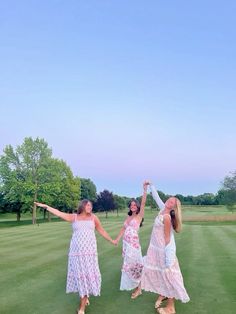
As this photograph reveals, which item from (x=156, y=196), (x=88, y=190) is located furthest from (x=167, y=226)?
(x=88, y=190)

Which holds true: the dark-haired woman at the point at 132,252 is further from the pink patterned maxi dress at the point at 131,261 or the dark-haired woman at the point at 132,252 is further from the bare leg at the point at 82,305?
the bare leg at the point at 82,305

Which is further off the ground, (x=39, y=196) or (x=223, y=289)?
(x=39, y=196)

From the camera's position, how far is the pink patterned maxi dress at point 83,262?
8391mm

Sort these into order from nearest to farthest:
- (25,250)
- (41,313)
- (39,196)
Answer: (41,313) → (25,250) → (39,196)

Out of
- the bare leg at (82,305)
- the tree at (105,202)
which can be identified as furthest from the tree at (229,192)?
the bare leg at (82,305)

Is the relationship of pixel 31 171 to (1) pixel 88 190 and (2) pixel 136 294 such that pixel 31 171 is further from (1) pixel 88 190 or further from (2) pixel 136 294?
(2) pixel 136 294

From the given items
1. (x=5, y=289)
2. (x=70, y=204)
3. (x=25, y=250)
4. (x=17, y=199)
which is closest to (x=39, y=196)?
(x=17, y=199)

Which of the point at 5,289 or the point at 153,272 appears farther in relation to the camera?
the point at 5,289

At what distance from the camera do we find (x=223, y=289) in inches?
408

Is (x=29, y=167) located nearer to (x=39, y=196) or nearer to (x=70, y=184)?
(x=39, y=196)

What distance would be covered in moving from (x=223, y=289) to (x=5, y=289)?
19.0 feet

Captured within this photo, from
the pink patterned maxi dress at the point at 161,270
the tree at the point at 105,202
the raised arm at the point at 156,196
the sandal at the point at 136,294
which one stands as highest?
the tree at the point at 105,202

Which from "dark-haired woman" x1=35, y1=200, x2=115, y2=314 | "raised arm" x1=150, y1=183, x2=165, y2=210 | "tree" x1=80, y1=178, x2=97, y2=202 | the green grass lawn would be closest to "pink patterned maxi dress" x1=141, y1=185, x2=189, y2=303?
"raised arm" x1=150, y1=183, x2=165, y2=210

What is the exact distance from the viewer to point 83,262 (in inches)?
333
